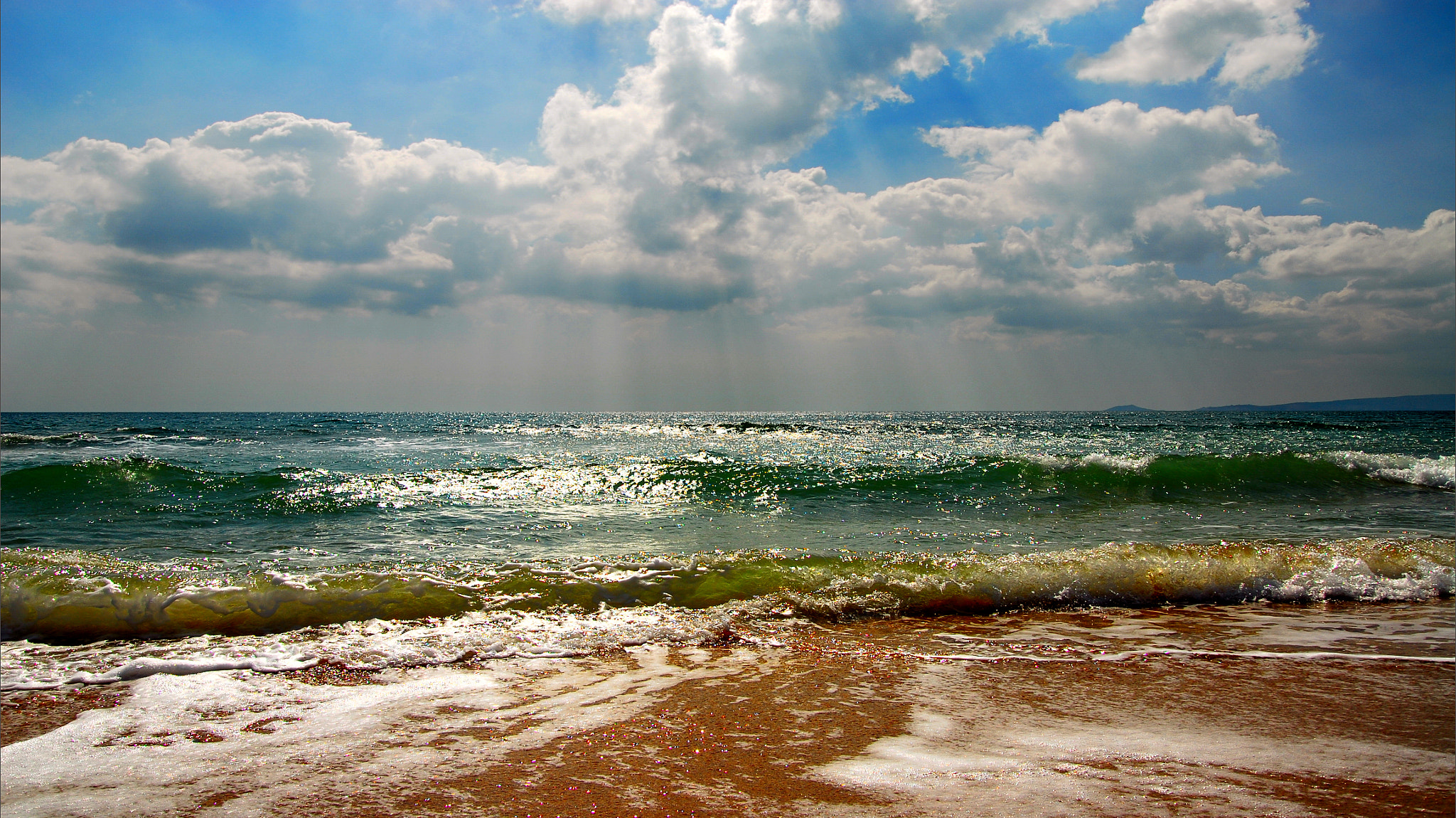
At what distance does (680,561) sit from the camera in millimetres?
7367

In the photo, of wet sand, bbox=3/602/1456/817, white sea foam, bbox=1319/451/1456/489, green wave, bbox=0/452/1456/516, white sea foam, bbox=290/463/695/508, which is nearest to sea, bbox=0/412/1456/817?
wet sand, bbox=3/602/1456/817

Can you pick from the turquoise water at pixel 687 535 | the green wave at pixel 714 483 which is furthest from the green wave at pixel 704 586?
the green wave at pixel 714 483

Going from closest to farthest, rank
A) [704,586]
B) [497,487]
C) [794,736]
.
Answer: [794,736]
[704,586]
[497,487]

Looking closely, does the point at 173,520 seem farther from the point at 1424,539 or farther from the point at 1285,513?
the point at 1285,513

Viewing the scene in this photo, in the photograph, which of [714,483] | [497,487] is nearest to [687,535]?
[714,483]

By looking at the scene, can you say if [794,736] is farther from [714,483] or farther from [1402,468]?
[1402,468]

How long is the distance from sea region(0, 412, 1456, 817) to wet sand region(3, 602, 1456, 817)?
0.02m

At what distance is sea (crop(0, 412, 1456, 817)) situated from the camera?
2.93m

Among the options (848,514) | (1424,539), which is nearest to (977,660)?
(848,514)

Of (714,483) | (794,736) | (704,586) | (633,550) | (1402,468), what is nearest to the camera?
(794,736)

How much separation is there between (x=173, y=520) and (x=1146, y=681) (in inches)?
497

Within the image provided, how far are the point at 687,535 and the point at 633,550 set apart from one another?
4.35ft

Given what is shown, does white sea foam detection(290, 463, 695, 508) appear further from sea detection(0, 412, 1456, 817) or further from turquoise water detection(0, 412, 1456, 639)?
sea detection(0, 412, 1456, 817)

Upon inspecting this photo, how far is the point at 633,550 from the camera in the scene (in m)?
8.35
